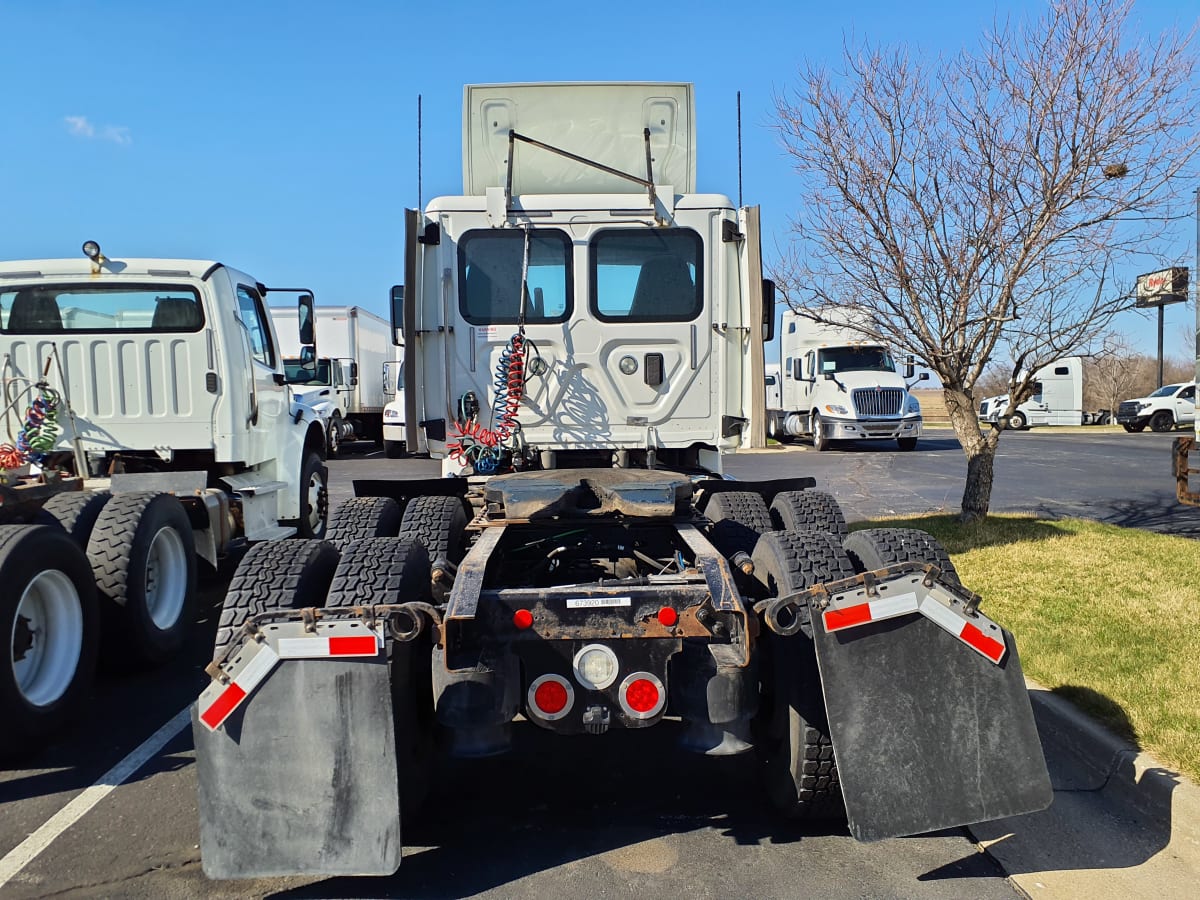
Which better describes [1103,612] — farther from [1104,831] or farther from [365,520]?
[365,520]

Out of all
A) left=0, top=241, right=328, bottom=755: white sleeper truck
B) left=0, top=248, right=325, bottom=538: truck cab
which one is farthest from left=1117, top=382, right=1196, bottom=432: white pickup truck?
left=0, top=248, right=325, bottom=538: truck cab

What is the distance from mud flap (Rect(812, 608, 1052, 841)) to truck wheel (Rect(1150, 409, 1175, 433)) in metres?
34.9

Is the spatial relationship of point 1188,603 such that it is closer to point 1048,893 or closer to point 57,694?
point 1048,893

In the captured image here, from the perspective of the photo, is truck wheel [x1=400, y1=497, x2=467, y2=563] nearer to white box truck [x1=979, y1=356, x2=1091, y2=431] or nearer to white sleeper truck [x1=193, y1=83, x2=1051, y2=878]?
white sleeper truck [x1=193, y1=83, x2=1051, y2=878]

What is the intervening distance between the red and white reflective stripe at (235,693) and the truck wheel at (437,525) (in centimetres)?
188

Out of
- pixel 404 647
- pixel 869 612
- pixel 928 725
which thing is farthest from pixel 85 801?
pixel 928 725

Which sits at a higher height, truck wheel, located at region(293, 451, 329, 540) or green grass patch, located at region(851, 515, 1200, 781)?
truck wheel, located at region(293, 451, 329, 540)

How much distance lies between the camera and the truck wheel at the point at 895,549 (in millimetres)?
3881

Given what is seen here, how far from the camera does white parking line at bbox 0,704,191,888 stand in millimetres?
3535

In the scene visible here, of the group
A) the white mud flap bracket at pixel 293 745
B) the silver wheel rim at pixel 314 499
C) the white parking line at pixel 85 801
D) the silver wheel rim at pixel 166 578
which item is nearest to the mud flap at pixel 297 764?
the white mud flap bracket at pixel 293 745

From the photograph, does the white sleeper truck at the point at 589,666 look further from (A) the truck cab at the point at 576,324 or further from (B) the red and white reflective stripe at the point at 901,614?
(A) the truck cab at the point at 576,324

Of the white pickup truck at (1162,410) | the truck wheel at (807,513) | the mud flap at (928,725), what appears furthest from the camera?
the white pickup truck at (1162,410)

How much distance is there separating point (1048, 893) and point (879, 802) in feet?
2.19

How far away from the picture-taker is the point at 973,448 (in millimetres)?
9023
